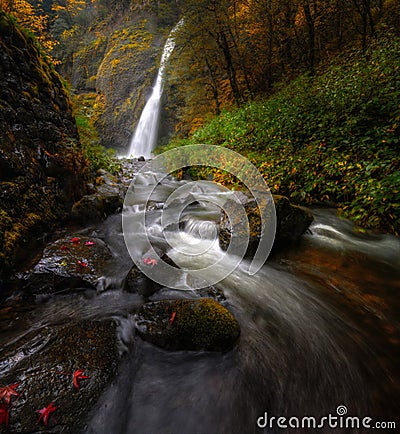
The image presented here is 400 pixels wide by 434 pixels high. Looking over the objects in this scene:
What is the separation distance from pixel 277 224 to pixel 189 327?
2841 mm

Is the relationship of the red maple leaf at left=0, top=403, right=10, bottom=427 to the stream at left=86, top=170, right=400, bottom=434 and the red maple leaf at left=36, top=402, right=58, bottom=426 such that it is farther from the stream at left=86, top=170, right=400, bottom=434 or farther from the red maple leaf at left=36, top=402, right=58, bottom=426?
the stream at left=86, top=170, right=400, bottom=434

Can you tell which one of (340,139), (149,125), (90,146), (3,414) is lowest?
(3,414)

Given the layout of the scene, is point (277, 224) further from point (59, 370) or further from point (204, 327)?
point (59, 370)

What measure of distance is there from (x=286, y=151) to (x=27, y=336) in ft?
24.4

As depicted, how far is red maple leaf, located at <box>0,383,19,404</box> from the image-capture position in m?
1.66

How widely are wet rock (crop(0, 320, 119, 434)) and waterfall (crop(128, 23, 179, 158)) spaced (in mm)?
18086

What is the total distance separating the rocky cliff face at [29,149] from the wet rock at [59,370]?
1.48 meters

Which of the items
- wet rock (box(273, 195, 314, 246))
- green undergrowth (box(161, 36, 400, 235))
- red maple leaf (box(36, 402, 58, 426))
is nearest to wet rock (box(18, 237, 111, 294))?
red maple leaf (box(36, 402, 58, 426))

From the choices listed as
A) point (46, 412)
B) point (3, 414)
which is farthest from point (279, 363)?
point (3, 414)

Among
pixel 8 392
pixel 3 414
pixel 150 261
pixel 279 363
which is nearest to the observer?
pixel 3 414

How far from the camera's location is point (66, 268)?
3285mm

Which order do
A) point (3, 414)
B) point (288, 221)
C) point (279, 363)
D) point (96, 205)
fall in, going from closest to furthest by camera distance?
point (3, 414) < point (279, 363) < point (288, 221) < point (96, 205)

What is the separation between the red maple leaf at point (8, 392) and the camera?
1.66 m

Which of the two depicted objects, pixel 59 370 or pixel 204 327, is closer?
pixel 59 370
